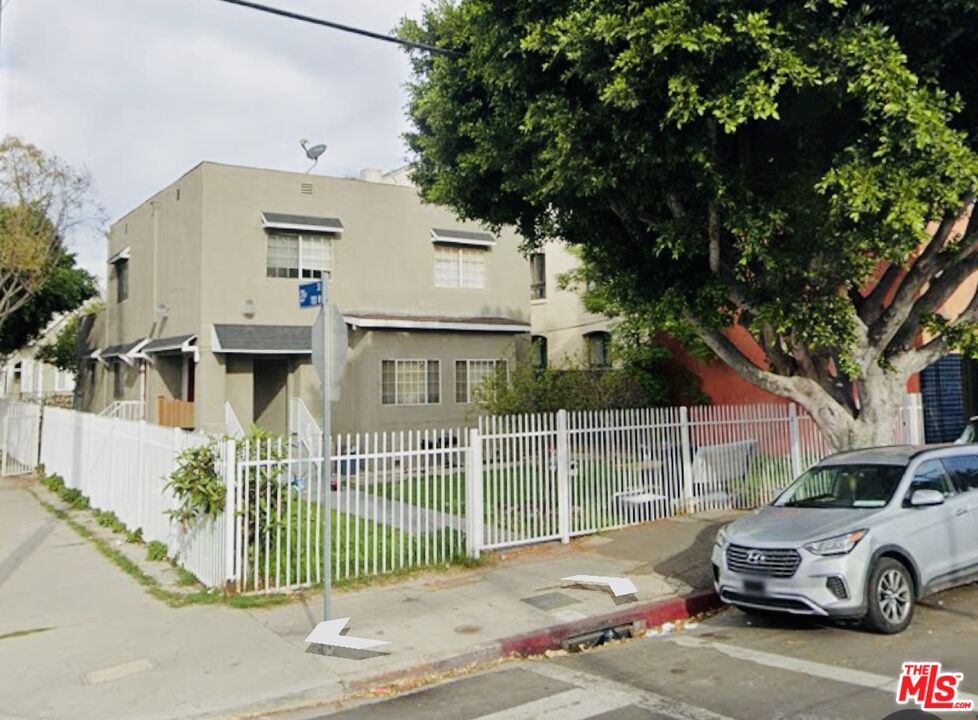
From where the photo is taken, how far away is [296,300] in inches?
787

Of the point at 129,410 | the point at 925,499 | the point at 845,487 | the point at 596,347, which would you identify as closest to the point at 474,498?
the point at 845,487

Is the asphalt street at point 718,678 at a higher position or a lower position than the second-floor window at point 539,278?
lower

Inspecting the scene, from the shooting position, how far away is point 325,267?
2034 centimetres

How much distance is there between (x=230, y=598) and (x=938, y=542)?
22.9 feet

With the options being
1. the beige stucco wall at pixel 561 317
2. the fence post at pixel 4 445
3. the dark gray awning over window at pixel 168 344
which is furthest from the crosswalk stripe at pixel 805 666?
the beige stucco wall at pixel 561 317

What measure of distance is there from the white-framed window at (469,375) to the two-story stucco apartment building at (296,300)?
0.14ft

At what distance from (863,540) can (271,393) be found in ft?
54.9

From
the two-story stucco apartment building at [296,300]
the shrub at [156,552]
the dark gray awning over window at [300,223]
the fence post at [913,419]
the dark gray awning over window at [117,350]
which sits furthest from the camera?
the dark gray awning over window at [117,350]

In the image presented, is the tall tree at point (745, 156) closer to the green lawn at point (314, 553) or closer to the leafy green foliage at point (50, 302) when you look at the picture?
the green lawn at point (314, 553)

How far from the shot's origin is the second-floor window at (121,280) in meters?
24.7

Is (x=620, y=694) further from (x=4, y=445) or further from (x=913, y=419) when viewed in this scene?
(x=4, y=445)

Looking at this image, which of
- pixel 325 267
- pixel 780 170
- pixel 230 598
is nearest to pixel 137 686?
pixel 230 598

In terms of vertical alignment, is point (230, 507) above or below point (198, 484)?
below

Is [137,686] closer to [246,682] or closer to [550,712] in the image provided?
[246,682]
